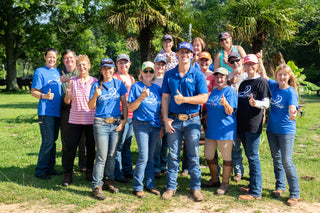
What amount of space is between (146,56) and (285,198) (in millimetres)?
10278

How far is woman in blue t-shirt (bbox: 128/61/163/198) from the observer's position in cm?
421

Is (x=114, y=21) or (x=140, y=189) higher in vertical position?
(x=114, y=21)

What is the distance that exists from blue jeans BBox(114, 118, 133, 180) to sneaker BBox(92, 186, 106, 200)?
0.68 meters

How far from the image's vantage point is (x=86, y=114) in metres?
4.43

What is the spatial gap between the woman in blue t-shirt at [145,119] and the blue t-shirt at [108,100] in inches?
8.7

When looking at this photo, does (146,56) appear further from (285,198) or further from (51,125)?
(285,198)

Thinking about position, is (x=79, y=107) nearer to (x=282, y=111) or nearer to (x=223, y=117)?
(x=223, y=117)

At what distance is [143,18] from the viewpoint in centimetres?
1286

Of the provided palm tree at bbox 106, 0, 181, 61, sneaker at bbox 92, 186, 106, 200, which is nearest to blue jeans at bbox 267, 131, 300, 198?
sneaker at bbox 92, 186, 106, 200

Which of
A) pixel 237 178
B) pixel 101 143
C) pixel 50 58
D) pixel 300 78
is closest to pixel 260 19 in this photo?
pixel 300 78

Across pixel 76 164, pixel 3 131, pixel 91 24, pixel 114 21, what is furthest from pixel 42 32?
pixel 76 164

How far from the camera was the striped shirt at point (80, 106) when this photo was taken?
442 centimetres

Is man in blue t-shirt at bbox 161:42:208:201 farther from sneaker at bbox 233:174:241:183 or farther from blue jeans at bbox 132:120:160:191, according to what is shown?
sneaker at bbox 233:174:241:183

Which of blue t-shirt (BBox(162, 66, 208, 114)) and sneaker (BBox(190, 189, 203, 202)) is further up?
blue t-shirt (BBox(162, 66, 208, 114))
